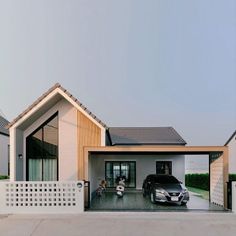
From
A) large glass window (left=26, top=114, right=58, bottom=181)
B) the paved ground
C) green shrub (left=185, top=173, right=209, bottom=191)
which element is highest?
large glass window (left=26, top=114, right=58, bottom=181)

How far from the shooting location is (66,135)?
57.1 feet

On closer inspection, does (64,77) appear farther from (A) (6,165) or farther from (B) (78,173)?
(B) (78,173)

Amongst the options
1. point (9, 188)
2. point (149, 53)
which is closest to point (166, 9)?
point (149, 53)

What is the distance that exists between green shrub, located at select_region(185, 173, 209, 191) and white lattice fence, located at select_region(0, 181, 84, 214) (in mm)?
15572

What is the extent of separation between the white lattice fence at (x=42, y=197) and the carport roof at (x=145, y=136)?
11.2m

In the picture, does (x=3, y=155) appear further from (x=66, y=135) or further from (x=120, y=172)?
(x=66, y=135)

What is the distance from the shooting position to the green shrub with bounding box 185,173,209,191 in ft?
89.7

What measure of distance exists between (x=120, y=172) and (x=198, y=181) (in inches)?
285

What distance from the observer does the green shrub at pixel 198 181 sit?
27327 millimetres

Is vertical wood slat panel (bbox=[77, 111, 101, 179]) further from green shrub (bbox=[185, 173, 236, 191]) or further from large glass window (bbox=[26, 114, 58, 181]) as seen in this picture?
green shrub (bbox=[185, 173, 236, 191])

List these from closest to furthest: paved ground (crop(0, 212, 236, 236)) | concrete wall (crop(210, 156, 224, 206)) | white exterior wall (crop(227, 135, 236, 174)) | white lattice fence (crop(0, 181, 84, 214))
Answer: paved ground (crop(0, 212, 236, 236)) → white lattice fence (crop(0, 181, 84, 214)) → concrete wall (crop(210, 156, 224, 206)) → white exterior wall (crop(227, 135, 236, 174))

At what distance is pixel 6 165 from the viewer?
1192 inches

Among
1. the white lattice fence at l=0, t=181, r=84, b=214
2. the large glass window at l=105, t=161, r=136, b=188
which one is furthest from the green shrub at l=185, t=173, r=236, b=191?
the white lattice fence at l=0, t=181, r=84, b=214

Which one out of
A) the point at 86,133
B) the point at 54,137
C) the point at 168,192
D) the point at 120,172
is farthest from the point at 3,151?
the point at 168,192
